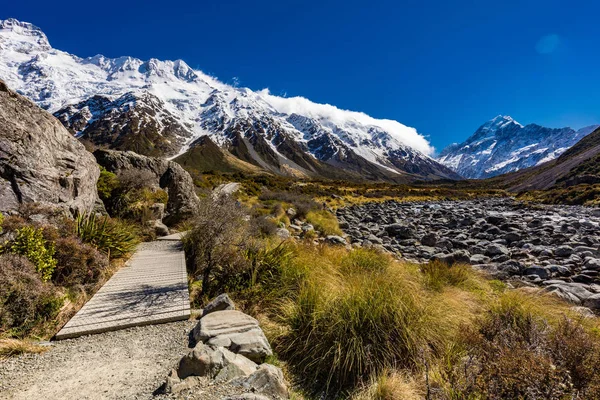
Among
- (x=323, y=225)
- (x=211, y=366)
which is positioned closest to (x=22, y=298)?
(x=211, y=366)

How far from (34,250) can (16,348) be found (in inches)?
84.4

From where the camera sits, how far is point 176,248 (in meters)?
9.11

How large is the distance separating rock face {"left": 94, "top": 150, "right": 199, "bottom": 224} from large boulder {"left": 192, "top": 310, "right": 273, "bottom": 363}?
9417 millimetres

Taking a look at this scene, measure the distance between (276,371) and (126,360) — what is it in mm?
1923

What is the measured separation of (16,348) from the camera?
3518 mm

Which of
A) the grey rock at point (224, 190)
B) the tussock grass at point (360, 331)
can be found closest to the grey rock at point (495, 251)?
the tussock grass at point (360, 331)

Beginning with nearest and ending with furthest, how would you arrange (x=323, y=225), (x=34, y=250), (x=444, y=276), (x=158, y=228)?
(x=34, y=250)
(x=444, y=276)
(x=158, y=228)
(x=323, y=225)

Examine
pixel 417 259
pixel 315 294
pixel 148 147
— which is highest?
pixel 148 147

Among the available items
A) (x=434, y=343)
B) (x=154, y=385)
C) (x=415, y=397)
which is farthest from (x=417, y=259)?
(x=154, y=385)

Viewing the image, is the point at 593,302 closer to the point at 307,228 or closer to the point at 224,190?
the point at 307,228

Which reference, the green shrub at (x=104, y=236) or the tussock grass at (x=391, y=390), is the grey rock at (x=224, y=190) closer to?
the green shrub at (x=104, y=236)

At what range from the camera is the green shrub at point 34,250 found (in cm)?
489

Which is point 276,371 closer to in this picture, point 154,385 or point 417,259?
point 154,385

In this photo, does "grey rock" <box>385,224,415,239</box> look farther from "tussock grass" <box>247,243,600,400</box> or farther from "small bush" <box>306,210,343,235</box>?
"tussock grass" <box>247,243,600,400</box>
